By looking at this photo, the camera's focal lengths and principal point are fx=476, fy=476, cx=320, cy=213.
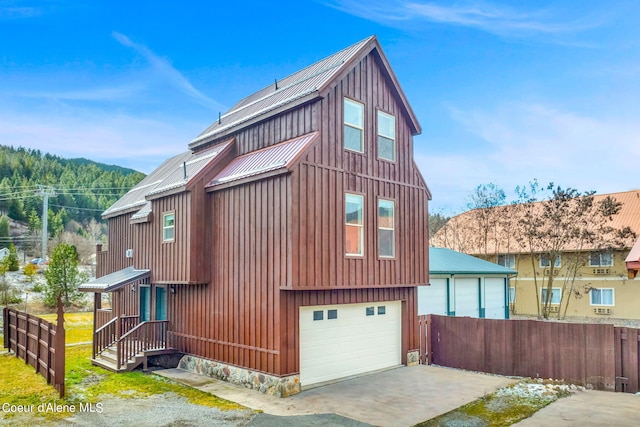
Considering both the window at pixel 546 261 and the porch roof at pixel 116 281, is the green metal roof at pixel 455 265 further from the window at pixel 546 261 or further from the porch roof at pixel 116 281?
the porch roof at pixel 116 281

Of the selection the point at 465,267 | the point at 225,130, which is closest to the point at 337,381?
the point at 225,130

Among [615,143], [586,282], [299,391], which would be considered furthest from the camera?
[586,282]

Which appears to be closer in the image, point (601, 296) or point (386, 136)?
point (386, 136)

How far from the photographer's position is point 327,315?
11586mm

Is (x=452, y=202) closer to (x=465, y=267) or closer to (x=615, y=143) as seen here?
(x=615, y=143)

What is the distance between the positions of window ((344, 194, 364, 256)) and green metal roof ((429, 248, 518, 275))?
23.1ft

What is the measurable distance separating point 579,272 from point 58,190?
255ft

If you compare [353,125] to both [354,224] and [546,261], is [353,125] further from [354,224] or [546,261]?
[546,261]

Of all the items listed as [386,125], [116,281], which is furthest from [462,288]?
[116,281]

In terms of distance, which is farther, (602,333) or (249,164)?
(249,164)

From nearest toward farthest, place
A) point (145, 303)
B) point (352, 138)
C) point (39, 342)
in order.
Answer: point (39, 342)
point (352, 138)
point (145, 303)

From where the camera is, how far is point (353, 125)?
39.4 feet

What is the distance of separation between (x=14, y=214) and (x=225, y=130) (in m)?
67.4

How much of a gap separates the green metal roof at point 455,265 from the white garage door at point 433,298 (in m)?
0.52
